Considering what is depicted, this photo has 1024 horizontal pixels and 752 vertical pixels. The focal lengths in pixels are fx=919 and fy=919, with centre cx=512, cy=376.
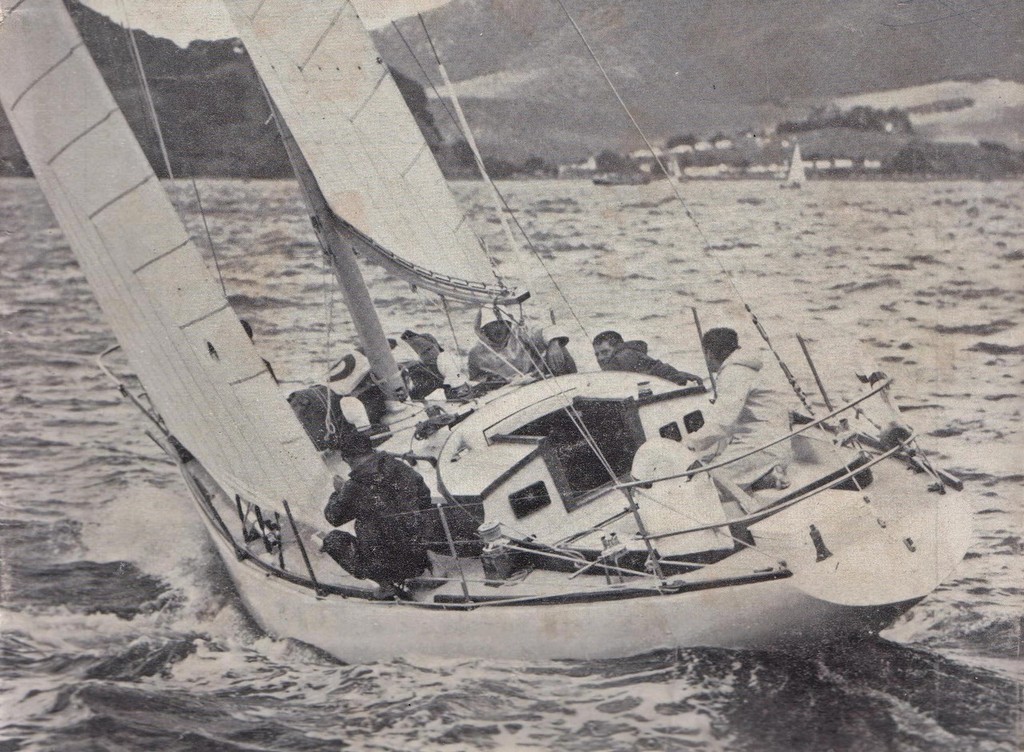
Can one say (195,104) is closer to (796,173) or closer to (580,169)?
(580,169)

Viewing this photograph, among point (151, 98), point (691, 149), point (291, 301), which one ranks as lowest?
point (291, 301)

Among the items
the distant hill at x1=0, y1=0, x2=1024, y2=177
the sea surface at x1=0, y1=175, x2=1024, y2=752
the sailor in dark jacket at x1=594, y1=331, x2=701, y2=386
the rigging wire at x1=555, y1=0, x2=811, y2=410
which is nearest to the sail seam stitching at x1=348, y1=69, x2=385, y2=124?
the distant hill at x1=0, y1=0, x2=1024, y2=177

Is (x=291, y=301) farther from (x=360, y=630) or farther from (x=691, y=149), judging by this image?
(x=691, y=149)

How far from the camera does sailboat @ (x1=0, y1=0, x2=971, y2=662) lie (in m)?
3.65

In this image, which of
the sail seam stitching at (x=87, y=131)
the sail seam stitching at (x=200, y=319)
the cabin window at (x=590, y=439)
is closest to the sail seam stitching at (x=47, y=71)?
the sail seam stitching at (x=87, y=131)

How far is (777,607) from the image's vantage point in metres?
3.57

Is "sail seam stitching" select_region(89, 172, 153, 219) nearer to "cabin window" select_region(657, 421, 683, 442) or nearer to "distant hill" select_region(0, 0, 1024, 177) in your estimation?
"distant hill" select_region(0, 0, 1024, 177)

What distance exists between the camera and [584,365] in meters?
5.01

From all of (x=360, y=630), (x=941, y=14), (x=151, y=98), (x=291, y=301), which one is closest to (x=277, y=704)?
(x=360, y=630)

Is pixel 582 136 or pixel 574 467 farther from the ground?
pixel 582 136

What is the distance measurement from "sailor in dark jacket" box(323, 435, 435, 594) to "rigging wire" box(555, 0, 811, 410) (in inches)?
73.2

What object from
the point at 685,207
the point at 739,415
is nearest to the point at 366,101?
the point at 685,207

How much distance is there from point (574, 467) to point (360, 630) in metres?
1.22

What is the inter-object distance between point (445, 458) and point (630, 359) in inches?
47.5
